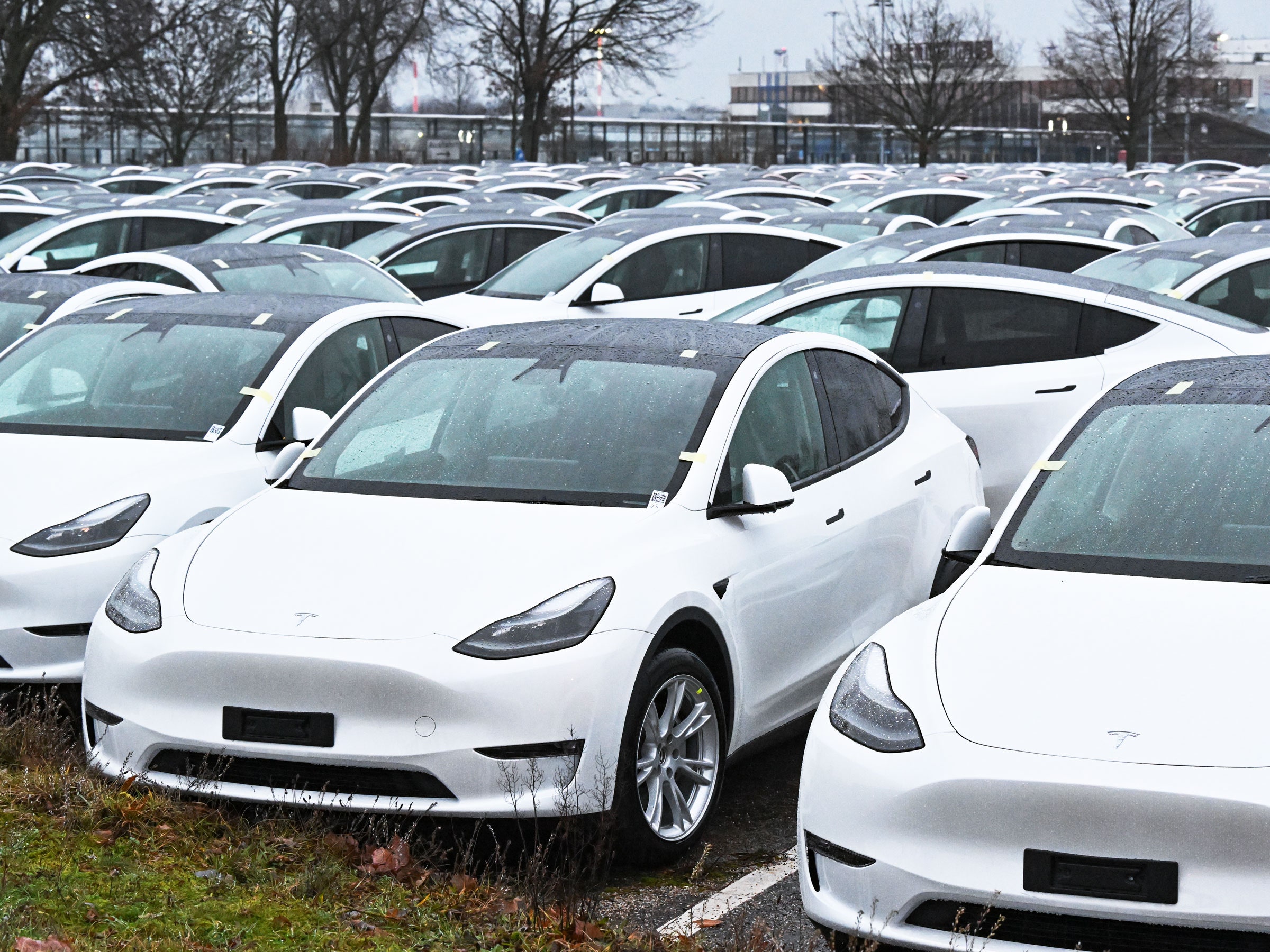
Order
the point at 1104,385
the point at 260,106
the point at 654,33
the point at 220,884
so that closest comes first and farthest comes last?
the point at 220,884, the point at 1104,385, the point at 654,33, the point at 260,106

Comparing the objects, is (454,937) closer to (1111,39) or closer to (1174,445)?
(1174,445)

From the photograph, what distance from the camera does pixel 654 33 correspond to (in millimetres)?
48719

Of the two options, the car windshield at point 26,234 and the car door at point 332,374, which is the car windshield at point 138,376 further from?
the car windshield at point 26,234

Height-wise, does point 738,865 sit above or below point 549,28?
below

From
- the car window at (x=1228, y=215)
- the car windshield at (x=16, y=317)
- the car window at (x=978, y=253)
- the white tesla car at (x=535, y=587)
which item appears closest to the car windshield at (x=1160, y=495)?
the white tesla car at (x=535, y=587)

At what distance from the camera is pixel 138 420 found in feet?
24.0

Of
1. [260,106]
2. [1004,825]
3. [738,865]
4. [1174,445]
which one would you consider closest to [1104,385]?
[1174,445]

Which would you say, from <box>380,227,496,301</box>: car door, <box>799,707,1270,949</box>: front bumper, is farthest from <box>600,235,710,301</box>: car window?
<box>799,707,1270,949</box>: front bumper

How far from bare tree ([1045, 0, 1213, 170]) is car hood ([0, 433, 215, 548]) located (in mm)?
50118

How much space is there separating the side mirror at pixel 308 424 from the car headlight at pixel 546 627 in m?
2.14

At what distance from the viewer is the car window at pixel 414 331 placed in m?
8.52

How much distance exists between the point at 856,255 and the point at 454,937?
10.2 m

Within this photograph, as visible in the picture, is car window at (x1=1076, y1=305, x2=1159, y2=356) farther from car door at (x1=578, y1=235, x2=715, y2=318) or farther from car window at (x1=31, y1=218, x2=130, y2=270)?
car window at (x1=31, y1=218, x2=130, y2=270)

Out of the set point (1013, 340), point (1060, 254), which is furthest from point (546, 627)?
point (1060, 254)
